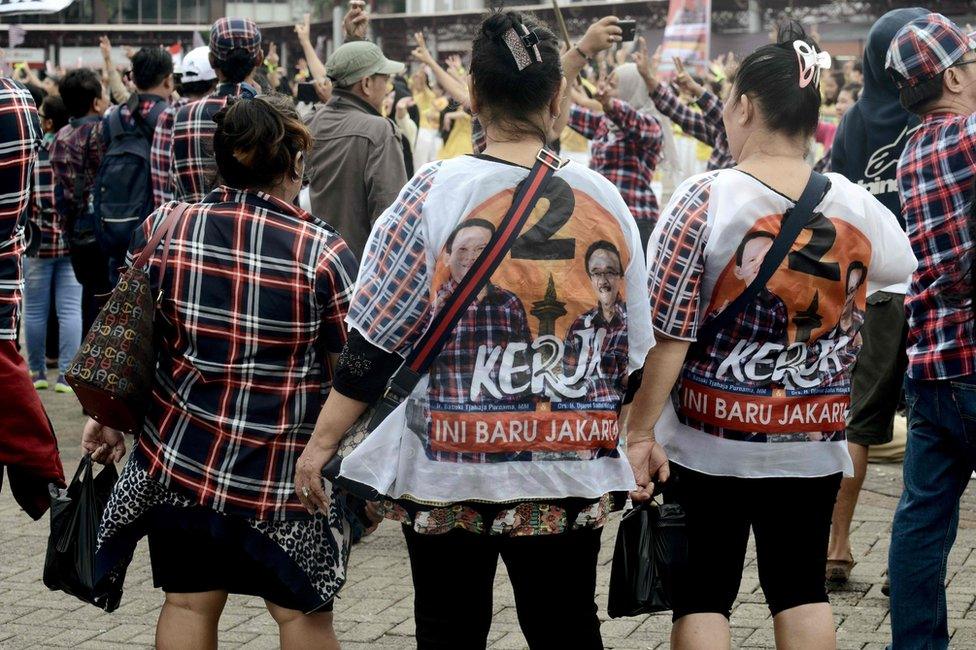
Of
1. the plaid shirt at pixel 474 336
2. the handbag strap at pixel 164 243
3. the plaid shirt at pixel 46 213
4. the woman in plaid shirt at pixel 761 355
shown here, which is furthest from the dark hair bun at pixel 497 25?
the plaid shirt at pixel 46 213

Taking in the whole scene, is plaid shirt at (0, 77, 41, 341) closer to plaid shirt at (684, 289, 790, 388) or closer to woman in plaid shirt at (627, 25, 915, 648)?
woman in plaid shirt at (627, 25, 915, 648)

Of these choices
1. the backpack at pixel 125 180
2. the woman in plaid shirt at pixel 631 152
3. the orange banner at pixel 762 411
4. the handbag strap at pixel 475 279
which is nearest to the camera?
the handbag strap at pixel 475 279

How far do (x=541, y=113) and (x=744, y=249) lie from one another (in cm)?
63

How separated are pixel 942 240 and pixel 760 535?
3.27 ft

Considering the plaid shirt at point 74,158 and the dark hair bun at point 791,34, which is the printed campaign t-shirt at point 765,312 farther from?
the plaid shirt at point 74,158

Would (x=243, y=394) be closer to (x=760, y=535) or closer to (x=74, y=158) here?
(x=760, y=535)

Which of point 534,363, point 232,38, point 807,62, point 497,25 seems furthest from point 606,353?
point 232,38

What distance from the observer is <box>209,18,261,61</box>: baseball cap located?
6695 mm

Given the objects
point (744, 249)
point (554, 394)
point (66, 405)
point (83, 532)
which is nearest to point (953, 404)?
point (744, 249)

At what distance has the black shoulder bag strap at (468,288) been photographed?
9.61 feet

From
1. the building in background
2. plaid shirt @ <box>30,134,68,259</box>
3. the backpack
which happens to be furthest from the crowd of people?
plaid shirt @ <box>30,134,68,259</box>

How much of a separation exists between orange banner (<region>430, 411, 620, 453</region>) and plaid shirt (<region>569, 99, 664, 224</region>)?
20.5ft

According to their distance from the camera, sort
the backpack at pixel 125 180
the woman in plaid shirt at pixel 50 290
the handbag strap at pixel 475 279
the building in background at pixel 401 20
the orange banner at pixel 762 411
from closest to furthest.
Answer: the handbag strap at pixel 475 279, the orange banner at pixel 762 411, the backpack at pixel 125 180, the woman in plaid shirt at pixel 50 290, the building in background at pixel 401 20

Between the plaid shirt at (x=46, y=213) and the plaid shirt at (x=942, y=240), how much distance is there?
6504 millimetres
